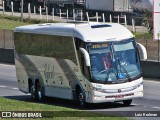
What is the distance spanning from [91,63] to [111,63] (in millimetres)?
657

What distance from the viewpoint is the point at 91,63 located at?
23828 mm

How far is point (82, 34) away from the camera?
78.9 feet

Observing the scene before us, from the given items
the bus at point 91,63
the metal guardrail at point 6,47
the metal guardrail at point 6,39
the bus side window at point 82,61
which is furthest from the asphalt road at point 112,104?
the metal guardrail at point 6,39

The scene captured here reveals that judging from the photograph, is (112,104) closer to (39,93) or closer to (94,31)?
(94,31)

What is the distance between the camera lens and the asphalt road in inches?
945

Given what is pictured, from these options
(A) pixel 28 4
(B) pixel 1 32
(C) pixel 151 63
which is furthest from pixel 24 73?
(A) pixel 28 4

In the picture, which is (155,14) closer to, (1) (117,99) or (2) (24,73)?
(2) (24,73)

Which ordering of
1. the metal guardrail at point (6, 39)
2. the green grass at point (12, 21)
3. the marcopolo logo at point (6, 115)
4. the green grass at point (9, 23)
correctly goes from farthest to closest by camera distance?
the green grass at point (12, 21) → the green grass at point (9, 23) → the metal guardrail at point (6, 39) → the marcopolo logo at point (6, 115)

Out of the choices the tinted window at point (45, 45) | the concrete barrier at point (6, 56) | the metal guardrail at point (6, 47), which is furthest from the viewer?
the metal guardrail at point (6, 47)

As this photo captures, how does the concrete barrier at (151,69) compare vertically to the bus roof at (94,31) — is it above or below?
below

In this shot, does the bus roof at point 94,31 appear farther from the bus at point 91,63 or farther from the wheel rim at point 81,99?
the wheel rim at point 81,99

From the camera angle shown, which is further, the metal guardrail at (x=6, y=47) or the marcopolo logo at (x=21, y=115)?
the metal guardrail at (x=6, y=47)

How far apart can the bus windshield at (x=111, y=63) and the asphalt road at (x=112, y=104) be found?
100cm

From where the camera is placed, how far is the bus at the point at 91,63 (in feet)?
77.9
